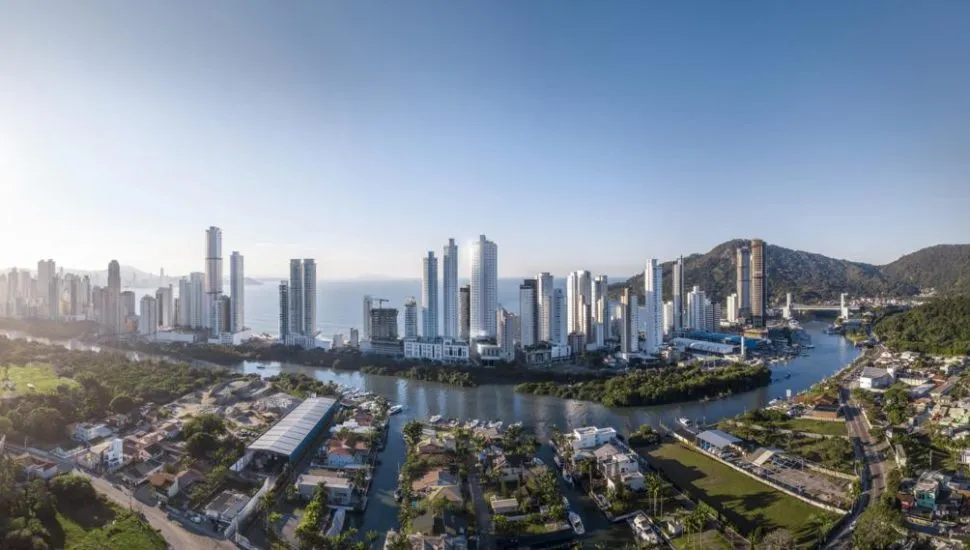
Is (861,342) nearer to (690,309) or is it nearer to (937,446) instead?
(690,309)

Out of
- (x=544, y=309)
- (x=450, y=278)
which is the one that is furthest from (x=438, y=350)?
(x=544, y=309)

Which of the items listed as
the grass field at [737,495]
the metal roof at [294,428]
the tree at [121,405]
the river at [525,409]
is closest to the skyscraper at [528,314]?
the river at [525,409]

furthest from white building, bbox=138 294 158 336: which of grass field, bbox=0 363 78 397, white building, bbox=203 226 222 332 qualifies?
grass field, bbox=0 363 78 397

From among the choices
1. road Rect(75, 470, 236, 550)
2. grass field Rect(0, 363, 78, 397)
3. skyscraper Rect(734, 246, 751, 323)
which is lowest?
road Rect(75, 470, 236, 550)

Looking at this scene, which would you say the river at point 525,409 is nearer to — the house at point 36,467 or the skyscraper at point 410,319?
the skyscraper at point 410,319

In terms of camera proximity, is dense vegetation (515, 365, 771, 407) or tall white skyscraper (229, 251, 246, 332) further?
tall white skyscraper (229, 251, 246, 332)

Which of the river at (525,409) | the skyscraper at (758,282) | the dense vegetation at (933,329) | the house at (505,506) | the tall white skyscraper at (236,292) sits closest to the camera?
the house at (505,506)

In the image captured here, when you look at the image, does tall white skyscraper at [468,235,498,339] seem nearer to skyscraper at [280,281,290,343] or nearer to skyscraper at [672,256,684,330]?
skyscraper at [280,281,290,343]
